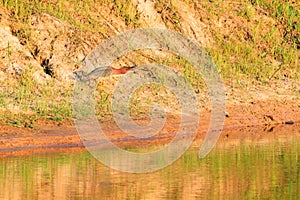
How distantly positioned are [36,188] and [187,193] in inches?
77.7

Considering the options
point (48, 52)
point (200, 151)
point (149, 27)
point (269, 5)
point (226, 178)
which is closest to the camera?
point (226, 178)

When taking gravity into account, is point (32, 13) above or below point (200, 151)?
above

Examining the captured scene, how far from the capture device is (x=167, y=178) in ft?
43.7

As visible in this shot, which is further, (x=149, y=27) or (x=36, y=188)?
Result: (x=149, y=27)

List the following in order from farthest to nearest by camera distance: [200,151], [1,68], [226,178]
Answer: [1,68] < [200,151] < [226,178]

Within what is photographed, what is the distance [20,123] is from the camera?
16.9 metres

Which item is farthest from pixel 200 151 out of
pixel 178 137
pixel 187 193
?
pixel 187 193

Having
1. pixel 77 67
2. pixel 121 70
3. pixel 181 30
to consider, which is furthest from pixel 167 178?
pixel 181 30

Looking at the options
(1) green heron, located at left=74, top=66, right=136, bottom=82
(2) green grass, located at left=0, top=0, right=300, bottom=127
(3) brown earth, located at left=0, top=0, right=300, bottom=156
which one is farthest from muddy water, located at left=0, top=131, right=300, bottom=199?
(1) green heron, located at left=74, top=66, right=136, bottom=82

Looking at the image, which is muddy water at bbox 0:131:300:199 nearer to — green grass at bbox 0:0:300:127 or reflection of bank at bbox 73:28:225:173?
reflection of bank at bbox 73:28:225:173

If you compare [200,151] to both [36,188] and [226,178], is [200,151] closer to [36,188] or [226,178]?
[226,178]

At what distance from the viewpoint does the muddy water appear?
12078 millimetres

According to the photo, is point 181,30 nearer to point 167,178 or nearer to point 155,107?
point 155,107

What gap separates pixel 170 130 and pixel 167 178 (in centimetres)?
492
